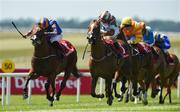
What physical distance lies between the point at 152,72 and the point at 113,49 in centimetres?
318

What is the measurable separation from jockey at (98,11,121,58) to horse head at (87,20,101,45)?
88 cm

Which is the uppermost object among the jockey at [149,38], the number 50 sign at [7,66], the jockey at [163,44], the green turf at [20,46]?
the jockey at [149,38]

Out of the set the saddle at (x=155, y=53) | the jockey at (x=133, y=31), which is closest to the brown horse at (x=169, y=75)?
the saddle at (x=155, y=53)

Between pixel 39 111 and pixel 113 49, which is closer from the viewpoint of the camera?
pixel 39 111

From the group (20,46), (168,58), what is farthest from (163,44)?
(20,46)

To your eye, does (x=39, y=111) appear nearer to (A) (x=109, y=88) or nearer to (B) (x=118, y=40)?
(A) (x=109, y=88)

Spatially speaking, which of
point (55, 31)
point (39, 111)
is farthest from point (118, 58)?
point (39, 111)

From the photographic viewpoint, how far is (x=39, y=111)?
17.3 m

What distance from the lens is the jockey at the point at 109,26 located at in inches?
783

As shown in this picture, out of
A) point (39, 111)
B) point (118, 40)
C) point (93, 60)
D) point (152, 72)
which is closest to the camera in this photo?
point (39, 111)

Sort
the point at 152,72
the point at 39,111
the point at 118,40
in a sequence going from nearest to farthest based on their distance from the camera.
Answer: the point at 39,111 → the point at 118,40 → the point at 152,72

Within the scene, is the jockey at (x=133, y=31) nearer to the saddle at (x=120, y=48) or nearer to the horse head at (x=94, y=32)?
the saddle at (x=120, y=48)

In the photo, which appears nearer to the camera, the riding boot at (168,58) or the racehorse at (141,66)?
the racehorse at (141,66)

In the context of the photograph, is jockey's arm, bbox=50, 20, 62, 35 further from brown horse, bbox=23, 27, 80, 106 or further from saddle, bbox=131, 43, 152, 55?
saddle, bbox=131, 43, 152, 55
